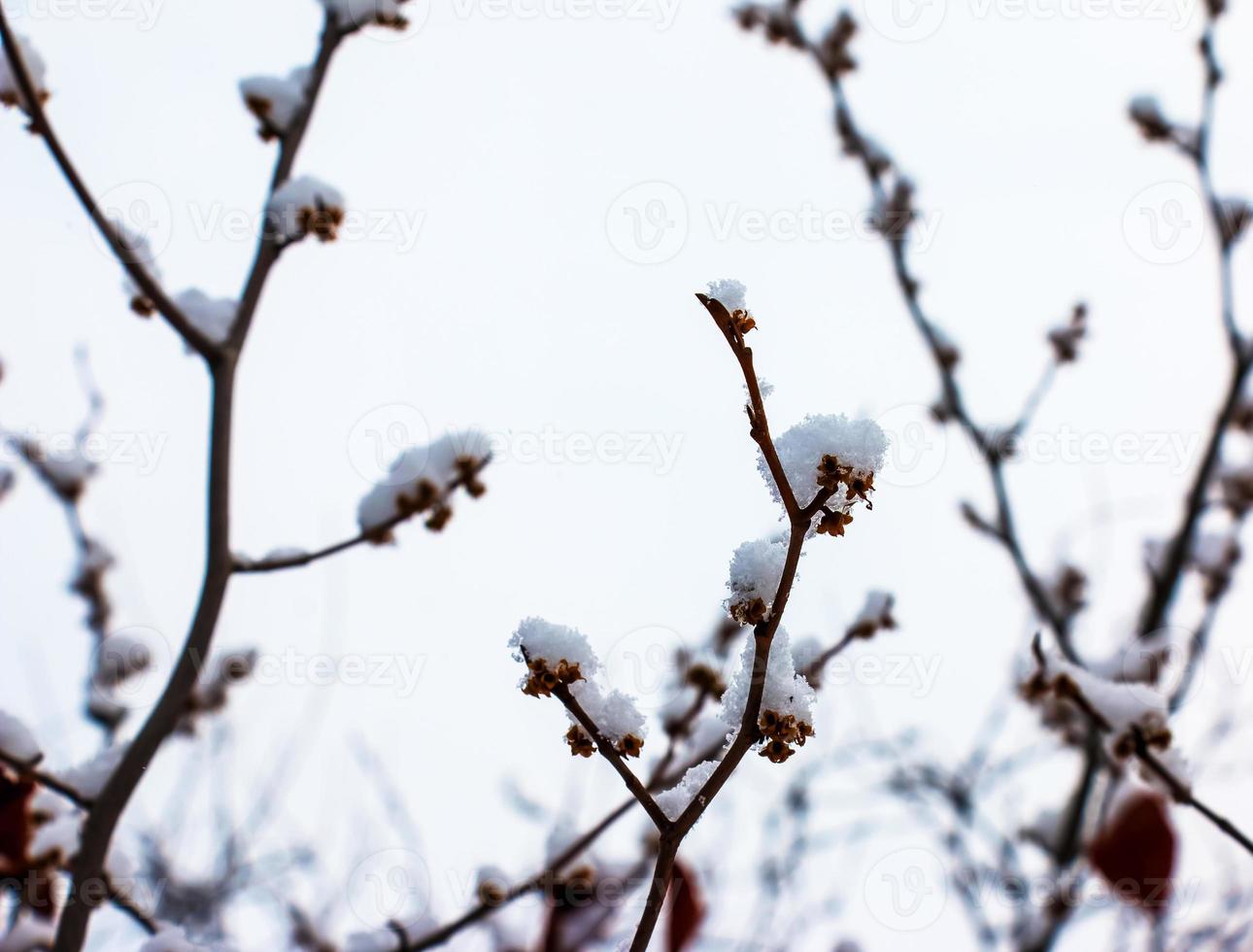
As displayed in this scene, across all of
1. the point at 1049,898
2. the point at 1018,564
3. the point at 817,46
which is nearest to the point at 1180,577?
the point at 1018,564

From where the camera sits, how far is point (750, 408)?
4.83 ft

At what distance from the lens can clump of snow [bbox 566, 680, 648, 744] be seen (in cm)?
162

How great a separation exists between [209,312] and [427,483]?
621 mm

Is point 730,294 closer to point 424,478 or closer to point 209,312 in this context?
point 424,478

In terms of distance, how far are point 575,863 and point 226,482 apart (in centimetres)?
130

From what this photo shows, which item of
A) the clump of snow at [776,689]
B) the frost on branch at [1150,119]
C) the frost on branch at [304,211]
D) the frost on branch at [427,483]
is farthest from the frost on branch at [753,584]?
the frost on branch at [1150,119]

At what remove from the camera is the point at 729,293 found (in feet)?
5.08

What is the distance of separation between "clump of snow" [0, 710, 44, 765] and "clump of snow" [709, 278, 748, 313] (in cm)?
158

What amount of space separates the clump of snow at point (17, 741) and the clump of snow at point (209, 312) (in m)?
0.87

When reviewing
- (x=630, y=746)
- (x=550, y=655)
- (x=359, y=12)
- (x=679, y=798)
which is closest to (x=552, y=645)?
(x=550, y=655)

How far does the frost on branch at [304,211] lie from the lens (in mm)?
2316

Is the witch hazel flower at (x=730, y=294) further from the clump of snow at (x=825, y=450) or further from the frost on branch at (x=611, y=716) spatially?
the frost on branch at (x=611, y=716)

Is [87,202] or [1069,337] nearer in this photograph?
[87,202]

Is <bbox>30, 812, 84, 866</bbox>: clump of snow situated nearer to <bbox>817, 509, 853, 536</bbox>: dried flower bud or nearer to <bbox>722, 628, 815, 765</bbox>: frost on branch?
<bbox>722, 628, 815, 765</bbox>: frost on branch
